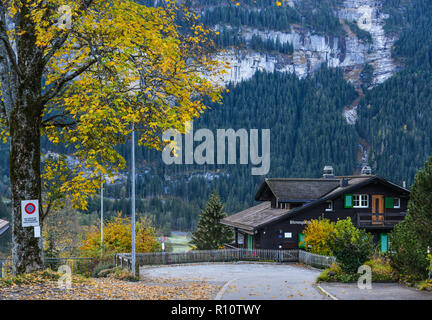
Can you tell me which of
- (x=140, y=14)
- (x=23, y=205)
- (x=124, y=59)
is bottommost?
(x=23, y=205)

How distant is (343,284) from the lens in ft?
72.1

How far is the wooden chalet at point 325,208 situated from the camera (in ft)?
160

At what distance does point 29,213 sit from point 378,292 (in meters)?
11.6

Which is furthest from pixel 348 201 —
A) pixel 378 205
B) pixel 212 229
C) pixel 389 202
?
pixel 212 229

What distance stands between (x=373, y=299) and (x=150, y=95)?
9.07 m

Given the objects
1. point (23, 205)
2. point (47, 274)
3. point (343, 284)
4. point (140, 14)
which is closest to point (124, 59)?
point (140, 14)

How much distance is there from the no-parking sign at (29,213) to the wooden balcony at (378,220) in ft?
125

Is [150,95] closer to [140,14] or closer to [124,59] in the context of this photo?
[124,59]

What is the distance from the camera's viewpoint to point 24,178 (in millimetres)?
15172

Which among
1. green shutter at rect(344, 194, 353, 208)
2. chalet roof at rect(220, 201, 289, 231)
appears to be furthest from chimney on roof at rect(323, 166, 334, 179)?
green shutter at rect(344, 194, 353, 208)

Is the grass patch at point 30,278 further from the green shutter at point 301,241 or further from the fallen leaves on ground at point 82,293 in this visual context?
the green shutter at point 301,241

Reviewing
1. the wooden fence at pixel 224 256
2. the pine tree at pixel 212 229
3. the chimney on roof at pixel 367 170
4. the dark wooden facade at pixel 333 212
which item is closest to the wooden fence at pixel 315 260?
the wooden fence at pixel 224 256

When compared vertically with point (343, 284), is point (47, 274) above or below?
above

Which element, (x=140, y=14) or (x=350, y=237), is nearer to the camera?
(x=140, y=14)
